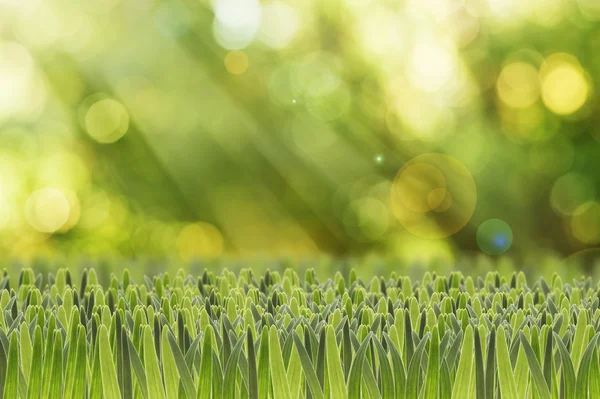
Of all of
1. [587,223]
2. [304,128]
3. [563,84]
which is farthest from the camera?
[304,128]

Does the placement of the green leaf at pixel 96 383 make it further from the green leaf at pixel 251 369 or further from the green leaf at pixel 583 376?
the green leaf at pixel 583 376

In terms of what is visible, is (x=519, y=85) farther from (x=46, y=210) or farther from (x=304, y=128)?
(x=46, y=210)

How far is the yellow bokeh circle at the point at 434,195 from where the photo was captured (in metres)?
13.3

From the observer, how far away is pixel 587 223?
41.7 ft

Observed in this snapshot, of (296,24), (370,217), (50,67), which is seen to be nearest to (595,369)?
(370,217)

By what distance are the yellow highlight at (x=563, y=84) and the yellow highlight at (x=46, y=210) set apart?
10760 millimetres

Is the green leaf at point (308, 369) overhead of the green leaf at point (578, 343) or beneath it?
beneath

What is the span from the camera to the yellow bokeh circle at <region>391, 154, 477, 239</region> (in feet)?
43.6

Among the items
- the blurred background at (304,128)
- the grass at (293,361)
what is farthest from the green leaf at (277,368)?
the blurred background at (304,128)

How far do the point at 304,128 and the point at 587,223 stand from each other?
5.96 metres

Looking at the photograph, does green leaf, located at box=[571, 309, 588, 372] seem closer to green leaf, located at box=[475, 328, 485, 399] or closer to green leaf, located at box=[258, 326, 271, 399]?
green leaf, located at box=[475, 328, 485, 399]

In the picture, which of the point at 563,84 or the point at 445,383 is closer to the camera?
the point at 445,383

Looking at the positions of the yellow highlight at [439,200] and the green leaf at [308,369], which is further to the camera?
the yellow highlight at [439,200]

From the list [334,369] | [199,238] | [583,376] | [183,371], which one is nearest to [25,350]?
[183,371]
